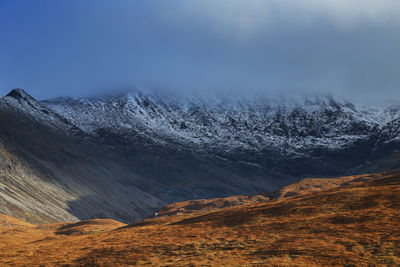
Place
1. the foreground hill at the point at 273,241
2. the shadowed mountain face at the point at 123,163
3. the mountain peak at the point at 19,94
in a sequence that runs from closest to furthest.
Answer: the foreground hill at the point at 273,241 < the shadowed mountain face at the point at 123,163 < the mountain peak at the point at 19,94

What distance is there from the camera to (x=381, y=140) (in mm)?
195125

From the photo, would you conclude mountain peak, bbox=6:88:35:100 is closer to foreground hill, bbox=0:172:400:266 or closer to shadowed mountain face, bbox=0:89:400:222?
shadowed mountain face, bbox=0:89:400:222

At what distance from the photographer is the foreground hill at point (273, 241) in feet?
55.0

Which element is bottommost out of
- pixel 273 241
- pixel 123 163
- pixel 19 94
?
pixel 273 241

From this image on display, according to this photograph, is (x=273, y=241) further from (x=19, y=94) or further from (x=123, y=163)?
(x=19, y=94)

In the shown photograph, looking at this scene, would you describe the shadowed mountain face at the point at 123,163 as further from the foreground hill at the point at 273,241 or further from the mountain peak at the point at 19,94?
the foreground hill at the point at 273,241

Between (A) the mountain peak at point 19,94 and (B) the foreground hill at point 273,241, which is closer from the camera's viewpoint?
(B) the foreground hill at point 273,241

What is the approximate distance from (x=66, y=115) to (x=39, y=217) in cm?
12364

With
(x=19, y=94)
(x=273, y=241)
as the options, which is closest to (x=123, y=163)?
(x=19, y=94)

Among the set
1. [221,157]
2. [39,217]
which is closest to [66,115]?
[221,157]

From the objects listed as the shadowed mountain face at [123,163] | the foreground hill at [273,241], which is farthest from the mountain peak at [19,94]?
the foreground hill at [273,241]

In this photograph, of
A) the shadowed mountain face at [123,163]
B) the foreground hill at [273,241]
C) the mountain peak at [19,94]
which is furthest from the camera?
the mountain peak at [19,94]

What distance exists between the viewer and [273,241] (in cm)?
1986

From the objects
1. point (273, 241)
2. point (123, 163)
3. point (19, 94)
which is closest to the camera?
point (273, 241)
